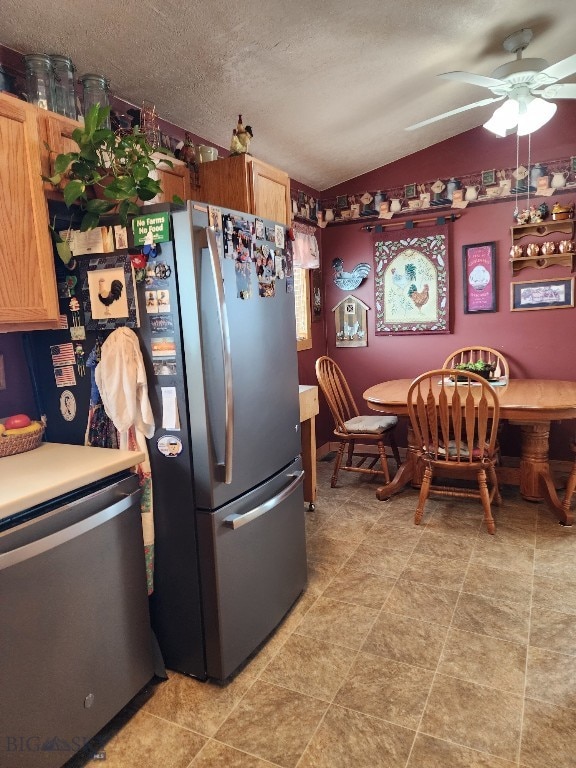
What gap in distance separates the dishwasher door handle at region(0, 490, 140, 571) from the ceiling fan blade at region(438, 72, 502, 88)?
2.32 m

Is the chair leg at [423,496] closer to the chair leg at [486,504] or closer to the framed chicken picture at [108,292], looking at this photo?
the chair leg at [486,504]

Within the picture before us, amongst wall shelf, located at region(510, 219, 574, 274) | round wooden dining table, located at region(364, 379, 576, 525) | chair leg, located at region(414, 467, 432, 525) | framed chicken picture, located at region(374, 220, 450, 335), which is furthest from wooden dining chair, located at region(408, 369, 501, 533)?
wall shelf, located at region(510, 219, 574, 274)

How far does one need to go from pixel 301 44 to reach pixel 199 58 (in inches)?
18.7

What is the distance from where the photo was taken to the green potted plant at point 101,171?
5.32 ft

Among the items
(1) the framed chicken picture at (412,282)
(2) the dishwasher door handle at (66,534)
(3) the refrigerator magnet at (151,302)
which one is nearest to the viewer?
(2) the dishwasher door handle at (66,534)

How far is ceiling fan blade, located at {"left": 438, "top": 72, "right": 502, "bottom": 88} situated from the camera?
2.36 metres

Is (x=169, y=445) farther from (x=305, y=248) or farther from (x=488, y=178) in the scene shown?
(x=488, y=178)

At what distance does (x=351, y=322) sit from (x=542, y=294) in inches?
61.5

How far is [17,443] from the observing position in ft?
5.77

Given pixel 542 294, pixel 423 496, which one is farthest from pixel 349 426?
pixel 542 294

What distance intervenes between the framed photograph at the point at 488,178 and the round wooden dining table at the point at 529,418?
1.56 m

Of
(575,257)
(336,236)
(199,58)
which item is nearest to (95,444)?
(199,58)

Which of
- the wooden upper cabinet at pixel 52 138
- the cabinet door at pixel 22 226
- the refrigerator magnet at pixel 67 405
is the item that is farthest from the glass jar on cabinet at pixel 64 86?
the refrigerator magnet at pixel 67 405

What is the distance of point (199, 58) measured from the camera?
223cm
